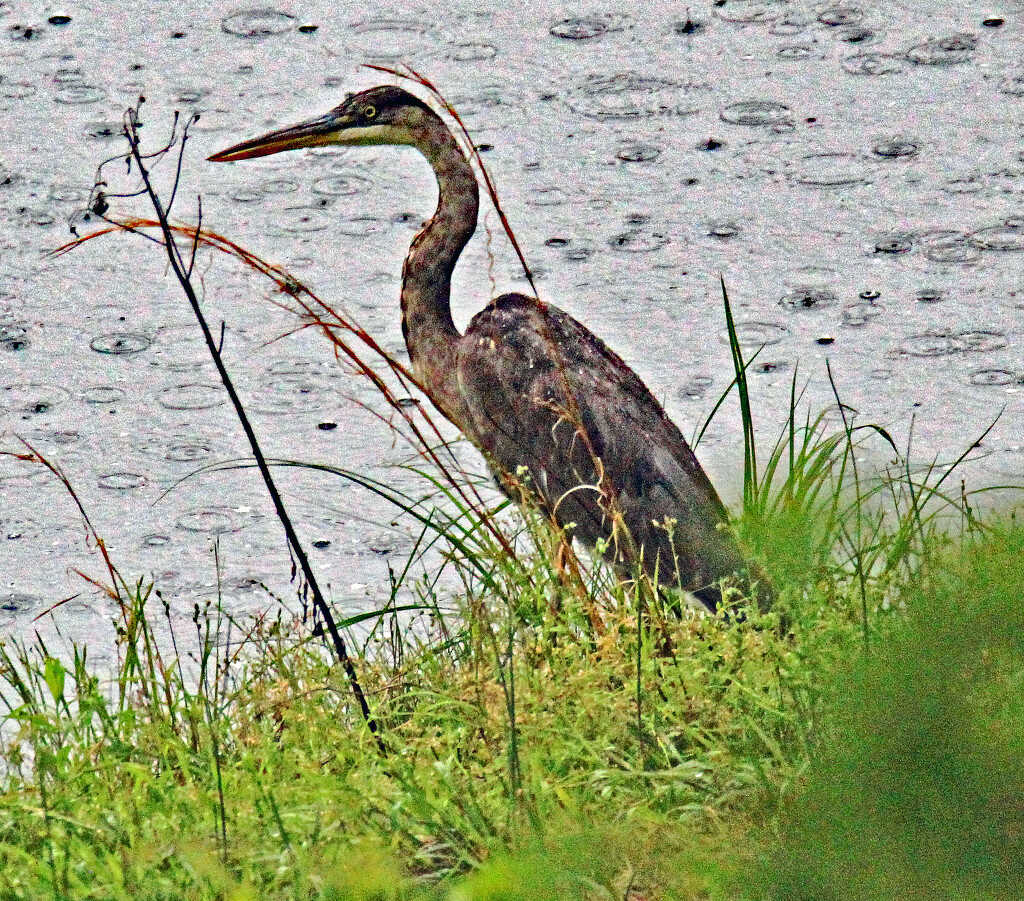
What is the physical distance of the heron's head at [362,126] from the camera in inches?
164

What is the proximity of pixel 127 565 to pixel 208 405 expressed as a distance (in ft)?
2.54

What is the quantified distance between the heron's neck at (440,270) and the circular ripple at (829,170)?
6.68 feet

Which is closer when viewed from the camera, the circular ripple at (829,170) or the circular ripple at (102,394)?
the circular ripple at (102,394)

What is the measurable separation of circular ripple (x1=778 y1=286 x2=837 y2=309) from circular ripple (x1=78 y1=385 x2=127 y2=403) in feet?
6.99

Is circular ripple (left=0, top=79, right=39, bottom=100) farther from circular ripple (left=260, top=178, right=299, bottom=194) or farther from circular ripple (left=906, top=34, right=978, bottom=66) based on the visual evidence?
circular ripple (left=906, top=34, right=978, bottom=66)

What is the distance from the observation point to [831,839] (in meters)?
1.27

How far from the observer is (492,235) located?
5816mm

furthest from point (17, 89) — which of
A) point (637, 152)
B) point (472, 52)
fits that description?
point (637, 152)

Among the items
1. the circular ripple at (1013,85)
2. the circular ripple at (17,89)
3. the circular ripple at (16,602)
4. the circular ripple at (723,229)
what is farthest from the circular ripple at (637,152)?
the circular ripple at (16,602)

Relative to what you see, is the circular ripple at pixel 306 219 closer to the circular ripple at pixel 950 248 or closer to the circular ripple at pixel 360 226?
→ the circular ripple at pixel 360 226

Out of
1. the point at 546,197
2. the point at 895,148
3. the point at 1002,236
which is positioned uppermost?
the point at 895,148

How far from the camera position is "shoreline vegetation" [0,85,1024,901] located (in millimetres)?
1246

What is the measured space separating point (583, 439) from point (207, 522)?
1268 mm

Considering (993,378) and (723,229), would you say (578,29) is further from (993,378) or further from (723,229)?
(993,378)
